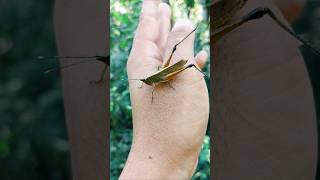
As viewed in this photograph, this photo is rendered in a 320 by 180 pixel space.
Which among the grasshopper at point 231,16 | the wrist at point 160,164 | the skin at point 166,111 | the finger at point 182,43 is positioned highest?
the grasshopper at point 231,16

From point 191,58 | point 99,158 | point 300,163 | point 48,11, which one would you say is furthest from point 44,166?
point 300,163

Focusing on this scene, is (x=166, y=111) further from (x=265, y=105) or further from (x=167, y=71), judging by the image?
(x=265, y=105)

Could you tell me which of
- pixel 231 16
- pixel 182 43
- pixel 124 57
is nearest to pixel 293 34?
pixel 231 16

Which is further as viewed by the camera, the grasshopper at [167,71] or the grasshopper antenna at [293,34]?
the grasshopper antenna at [293,34]

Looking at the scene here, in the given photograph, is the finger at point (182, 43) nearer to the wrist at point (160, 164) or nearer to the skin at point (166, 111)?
the skin at point (166, 111)

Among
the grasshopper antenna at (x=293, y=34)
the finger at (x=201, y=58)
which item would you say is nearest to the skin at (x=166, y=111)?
the finger at (x=201, y=58)

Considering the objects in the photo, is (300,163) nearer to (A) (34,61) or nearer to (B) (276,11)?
(B) (276,11)

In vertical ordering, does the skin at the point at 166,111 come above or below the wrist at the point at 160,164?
above

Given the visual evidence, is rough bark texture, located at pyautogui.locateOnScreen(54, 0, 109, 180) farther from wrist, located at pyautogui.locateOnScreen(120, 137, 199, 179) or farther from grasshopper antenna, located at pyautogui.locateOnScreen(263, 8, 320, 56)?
grasshopper antenna, located at pyautogui.locateOnScreen(263, 8, 320, 56)
